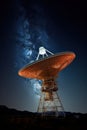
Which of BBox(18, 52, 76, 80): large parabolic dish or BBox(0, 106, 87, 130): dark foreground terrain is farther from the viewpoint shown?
BBox(18, 52, 76, 80): large parabolic dish

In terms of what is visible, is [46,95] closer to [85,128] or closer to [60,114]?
[60,114]

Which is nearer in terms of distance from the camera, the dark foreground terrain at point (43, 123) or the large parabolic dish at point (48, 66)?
the dark foreground terrain at point (43, 123)

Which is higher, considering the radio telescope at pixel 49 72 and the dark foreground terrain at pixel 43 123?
the radio telescope at pixel 49 72

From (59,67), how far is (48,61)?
4366mm

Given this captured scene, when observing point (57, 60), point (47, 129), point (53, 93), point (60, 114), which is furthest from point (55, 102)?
point (47, 129)

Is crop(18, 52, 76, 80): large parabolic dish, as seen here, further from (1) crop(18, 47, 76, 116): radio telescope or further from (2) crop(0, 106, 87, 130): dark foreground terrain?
(2) crop(0, 106, 87, 130): dark foreground terrain

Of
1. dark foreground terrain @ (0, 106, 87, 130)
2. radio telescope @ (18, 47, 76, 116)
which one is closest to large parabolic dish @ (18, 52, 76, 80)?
radio telescope @ (18, 47, 76, 116)

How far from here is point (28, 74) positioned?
45406 mm

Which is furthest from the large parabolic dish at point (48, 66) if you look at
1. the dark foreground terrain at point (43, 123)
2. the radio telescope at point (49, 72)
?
the dark foreground terrain at point (43, 123)

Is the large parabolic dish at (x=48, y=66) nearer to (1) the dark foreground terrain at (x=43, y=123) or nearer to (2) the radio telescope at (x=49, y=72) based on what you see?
(2) the radio telescope at (x=49, y=72)

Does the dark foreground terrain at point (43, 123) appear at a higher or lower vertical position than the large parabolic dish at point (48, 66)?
lower

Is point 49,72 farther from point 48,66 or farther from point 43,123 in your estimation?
point 43,123

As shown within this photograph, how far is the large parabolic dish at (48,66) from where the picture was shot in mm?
39625

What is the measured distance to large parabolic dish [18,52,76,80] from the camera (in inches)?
1560
